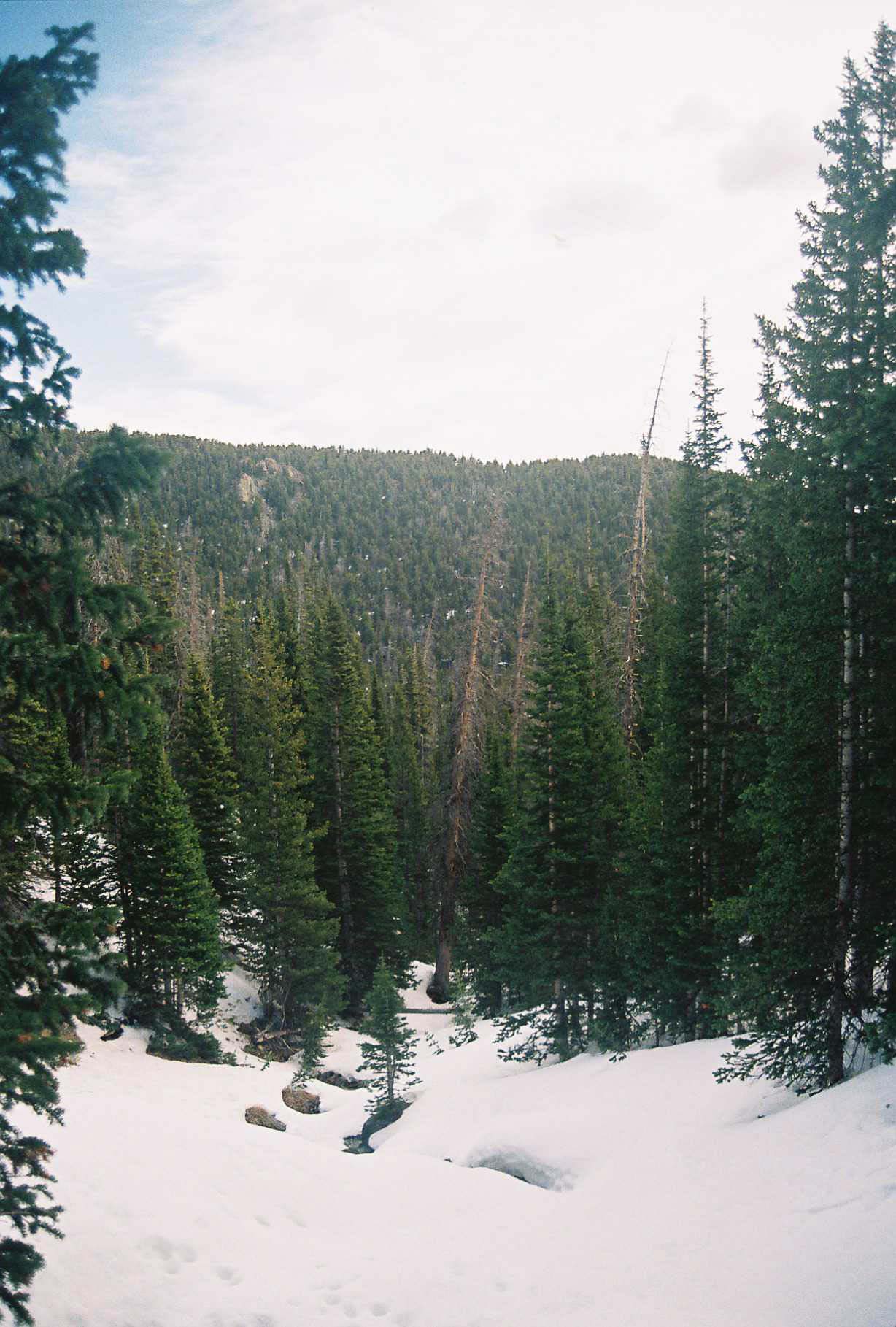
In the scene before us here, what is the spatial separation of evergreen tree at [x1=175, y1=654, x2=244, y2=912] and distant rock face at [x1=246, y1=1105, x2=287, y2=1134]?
11089mm

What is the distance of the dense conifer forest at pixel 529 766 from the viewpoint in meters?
5.37

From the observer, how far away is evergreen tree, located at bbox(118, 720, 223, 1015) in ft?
75.7

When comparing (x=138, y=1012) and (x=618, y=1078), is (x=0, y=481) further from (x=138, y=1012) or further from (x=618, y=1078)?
(x=138, y=1012)

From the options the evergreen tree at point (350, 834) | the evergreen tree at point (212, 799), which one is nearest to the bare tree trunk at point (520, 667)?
the evergreen tree at point (350, 834)

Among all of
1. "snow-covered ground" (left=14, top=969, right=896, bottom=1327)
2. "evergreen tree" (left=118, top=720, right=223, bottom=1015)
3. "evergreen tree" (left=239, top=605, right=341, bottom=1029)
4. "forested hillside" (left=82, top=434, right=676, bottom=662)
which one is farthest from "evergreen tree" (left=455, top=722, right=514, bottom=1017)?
"forested hillside" (left=82, top=434, right=676, bottom=662)

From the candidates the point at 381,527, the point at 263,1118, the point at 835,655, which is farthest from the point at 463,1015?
the point at 381,527

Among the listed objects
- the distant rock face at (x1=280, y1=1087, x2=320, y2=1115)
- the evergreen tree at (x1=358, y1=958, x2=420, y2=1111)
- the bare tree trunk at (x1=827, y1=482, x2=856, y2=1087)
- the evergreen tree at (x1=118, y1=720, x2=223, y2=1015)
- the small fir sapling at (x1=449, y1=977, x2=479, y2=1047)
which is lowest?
the small fir sapling at (x1=449, y1=977, x2=479, y2=1047)

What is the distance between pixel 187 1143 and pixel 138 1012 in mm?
12775

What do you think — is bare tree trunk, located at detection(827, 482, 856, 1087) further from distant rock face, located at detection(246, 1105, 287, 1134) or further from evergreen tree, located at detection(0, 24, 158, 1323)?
distant rock face, located at detection(246, 1105, 287, 1134)

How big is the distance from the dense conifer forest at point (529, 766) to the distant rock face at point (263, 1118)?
3.33 m

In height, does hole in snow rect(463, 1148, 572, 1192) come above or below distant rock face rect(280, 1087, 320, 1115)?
above

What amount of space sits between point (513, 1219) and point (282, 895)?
57.8 feet

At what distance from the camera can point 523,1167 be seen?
A: 13344 millimetres

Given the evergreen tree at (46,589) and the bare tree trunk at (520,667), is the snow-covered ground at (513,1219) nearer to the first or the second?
the evergreen tree at (46,589)
